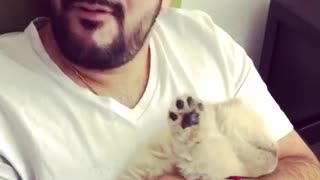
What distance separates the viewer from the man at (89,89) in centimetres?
83

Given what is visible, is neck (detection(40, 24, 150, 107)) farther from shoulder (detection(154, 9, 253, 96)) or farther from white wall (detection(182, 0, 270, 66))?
white wall (detection(182, 0, 270, 66))

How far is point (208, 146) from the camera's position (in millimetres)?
802

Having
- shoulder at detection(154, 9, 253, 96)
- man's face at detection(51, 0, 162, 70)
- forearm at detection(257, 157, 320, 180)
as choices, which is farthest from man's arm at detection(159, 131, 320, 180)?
man's face at detection(51, 0, 162, 70)

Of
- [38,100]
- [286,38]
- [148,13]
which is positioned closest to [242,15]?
[286,38]

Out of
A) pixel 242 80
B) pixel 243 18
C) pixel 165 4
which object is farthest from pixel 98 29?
pixel 243 18

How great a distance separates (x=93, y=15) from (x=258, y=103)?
27 cm

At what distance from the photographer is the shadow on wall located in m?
0.91

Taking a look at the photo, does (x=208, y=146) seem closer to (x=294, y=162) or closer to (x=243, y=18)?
(x=294, y=162)

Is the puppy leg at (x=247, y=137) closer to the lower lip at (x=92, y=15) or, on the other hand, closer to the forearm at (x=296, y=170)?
the forearm at (x=296, y=170)

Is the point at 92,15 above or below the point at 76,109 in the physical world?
above

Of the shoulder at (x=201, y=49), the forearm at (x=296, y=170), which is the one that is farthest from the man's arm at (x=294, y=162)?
the shoulder at (x=201, y=49)

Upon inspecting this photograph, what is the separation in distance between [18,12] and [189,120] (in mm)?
274

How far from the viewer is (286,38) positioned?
1.44 meters

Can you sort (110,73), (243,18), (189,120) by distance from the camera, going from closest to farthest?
(189,120) → (110,73) → (243,18)
